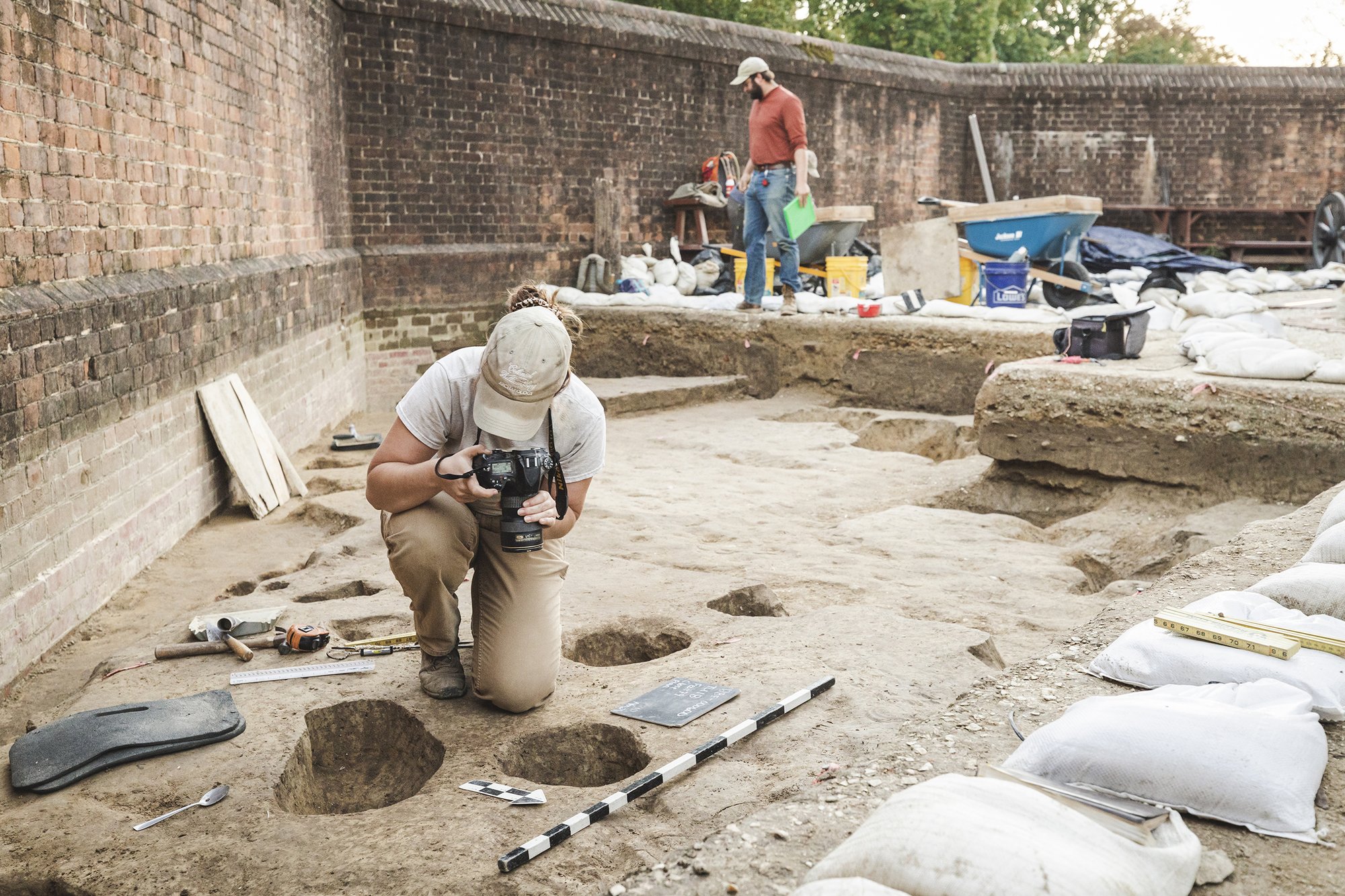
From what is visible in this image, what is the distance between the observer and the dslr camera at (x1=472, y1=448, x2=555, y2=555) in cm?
292

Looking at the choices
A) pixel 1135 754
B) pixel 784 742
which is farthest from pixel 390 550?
pixel 1135 754

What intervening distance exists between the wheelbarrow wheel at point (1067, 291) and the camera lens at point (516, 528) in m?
8.43

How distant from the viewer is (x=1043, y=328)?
8469mm

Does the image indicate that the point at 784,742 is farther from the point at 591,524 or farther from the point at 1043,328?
the point at 1043,328

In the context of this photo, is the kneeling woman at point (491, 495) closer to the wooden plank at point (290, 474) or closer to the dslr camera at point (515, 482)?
the dslr camera at point (515, 482)

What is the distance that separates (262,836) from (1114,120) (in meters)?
17.2

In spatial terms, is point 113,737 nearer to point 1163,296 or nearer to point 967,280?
point 967,280

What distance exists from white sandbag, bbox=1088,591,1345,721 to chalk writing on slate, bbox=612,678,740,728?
3.44ft

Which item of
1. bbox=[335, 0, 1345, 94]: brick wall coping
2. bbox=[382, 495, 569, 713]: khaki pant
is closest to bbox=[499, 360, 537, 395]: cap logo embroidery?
bbox=[382, 495, 569, 713]: khaki pant

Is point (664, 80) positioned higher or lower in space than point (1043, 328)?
higher

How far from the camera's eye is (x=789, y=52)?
14398 mm

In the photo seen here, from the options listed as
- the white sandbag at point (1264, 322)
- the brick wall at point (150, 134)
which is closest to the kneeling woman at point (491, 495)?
the brick wall at point (150, 134)

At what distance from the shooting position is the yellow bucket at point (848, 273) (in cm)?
1109

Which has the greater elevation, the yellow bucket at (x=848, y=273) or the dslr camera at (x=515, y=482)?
the yellow bucket at (x=848, y=273)
